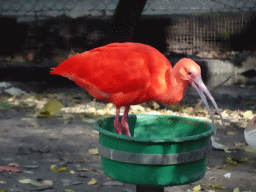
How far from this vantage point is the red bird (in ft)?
8.59

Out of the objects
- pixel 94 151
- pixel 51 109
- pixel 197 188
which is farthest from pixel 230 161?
pixel 51 109

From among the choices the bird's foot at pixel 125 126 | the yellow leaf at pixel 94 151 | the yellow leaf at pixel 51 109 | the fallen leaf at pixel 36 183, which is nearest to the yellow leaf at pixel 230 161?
the yellow leaf at pixel 94 151

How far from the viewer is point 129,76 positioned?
8.58 ft

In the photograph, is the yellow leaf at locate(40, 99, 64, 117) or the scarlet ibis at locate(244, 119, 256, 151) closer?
the scarlet ibis at locate(244, 119, 256, 151)

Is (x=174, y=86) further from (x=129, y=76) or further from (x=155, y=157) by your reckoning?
(x=155, y=157)

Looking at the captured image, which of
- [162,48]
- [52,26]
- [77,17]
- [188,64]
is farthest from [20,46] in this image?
[188,64]

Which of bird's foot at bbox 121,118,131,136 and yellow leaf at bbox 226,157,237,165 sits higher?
bird's foot at bbox 121,118,131,136

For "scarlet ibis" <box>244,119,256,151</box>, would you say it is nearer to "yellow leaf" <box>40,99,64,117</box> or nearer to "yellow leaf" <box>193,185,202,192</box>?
"yellow leaf" <box>193,185,202,192</box>

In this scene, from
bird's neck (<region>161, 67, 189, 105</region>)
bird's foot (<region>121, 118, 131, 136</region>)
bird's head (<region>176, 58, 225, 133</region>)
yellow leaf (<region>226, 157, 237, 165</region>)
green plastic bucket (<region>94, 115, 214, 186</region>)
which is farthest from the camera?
yellow leaf (<region>226, 157, 237, 165</region>)

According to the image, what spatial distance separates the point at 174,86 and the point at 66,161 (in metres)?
1.50

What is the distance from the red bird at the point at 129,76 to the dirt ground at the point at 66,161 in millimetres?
788

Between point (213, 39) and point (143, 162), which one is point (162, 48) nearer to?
point (213, 39)

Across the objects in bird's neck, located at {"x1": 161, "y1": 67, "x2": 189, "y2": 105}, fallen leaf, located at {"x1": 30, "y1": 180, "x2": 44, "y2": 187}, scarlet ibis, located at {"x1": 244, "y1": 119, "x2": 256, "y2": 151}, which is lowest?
fallen leaf, located at {"x1": 30, "y1": 180, "x2": 44, "y2": 187}

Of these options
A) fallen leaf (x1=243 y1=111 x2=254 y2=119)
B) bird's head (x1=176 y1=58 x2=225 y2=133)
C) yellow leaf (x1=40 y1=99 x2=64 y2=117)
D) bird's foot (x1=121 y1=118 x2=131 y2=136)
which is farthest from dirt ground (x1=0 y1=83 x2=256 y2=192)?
bird's head (x1=176 y1=58 x2=225 y2=133)
